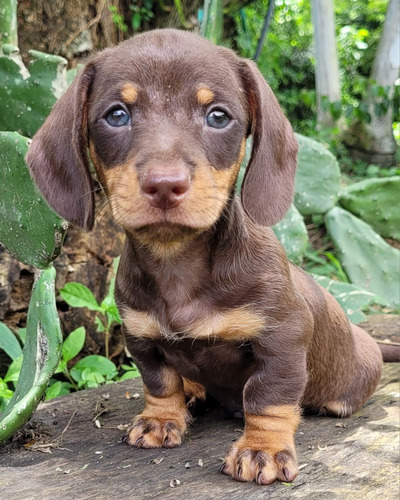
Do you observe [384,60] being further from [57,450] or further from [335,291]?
[57,450]

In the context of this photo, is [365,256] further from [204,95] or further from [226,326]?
[204,95]

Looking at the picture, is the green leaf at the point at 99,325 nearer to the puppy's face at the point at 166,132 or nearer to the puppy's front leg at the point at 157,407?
the puppy's front leg at the point at 157,407

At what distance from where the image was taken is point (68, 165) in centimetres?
220

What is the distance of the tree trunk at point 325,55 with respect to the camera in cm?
928

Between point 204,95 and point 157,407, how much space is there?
1.17 meters

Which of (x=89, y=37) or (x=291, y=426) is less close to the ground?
(x=89, y=37)

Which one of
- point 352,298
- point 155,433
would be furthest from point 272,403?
point 352,298

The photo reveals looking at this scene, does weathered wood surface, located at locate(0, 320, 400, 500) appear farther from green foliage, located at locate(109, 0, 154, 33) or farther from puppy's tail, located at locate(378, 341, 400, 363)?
green foliage, located at locate(109, 0, 154, 33)

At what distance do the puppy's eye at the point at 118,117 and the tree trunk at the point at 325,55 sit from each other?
7639mm

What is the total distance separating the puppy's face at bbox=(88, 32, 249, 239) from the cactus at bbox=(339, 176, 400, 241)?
4219 millimetres

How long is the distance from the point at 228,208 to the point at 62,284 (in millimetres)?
1765

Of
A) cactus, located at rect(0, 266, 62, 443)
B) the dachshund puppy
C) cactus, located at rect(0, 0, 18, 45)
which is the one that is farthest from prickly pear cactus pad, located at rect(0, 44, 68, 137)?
cactus, located at rect(0, 266, 62, 443)

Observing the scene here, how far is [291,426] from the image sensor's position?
2.24 m

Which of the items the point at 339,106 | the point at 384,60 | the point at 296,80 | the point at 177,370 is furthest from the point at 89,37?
the point at 296,80
